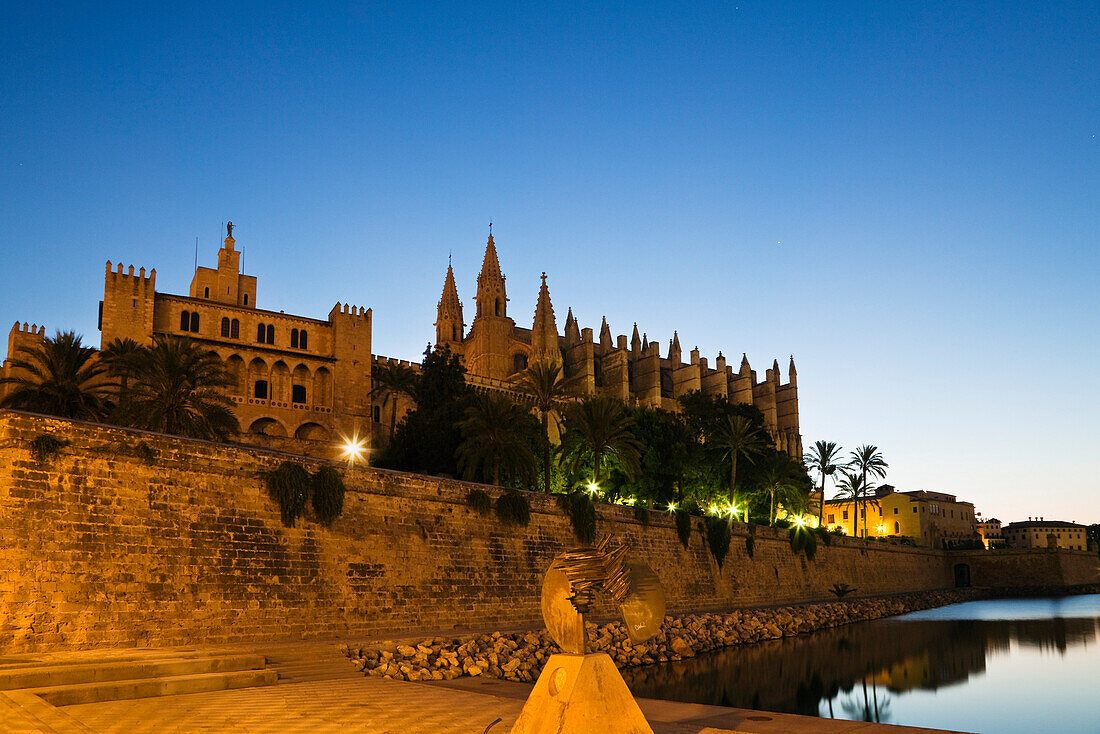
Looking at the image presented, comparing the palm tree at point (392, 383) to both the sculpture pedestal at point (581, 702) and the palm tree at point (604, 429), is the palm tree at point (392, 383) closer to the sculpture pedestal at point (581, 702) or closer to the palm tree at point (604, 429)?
the palm tree at point (604, 429)

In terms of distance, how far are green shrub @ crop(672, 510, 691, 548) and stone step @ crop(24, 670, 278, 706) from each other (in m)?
21.7

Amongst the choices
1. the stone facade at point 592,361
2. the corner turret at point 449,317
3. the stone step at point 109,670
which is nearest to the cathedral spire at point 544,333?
the stone facade at point 592,361

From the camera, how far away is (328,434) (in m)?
41.4

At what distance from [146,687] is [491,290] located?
56.2 metres

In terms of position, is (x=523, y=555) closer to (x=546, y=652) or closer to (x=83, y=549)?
(x=546, y=652)

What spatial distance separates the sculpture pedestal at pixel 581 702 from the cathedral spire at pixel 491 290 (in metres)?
57.7

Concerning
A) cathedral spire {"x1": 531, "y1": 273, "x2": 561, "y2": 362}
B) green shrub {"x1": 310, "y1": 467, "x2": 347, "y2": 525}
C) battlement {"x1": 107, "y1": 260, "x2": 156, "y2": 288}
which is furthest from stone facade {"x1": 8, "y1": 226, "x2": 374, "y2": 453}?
green shrub {"x1": 310, "y1": 467, "x2": 347, "y2": 525}

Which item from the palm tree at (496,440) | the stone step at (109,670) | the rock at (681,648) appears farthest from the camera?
the palm tree at (496,440)

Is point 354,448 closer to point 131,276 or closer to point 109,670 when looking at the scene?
point 131,276

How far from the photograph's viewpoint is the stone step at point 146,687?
29.5 feet

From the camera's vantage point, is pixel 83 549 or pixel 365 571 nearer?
pixel 83 549

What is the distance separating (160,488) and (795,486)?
134 feet

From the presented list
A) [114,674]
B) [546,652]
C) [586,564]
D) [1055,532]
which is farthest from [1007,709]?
[1055,532]

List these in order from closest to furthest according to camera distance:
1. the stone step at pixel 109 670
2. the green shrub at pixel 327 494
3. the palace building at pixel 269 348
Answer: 1. the stone step at pixel 109 670
2. the green shrub at pixel 327 494
3. the palace building at pixel 269 348
